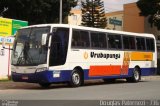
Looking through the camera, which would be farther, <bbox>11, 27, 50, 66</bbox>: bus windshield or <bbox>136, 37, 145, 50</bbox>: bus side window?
<bbox>136, 37, 145, 50</bbox>: bus side window

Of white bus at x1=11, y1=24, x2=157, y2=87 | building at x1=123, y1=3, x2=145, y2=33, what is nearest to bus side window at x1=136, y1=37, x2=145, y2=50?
white bus at x1=11, y1=24, x2=157, y2=87

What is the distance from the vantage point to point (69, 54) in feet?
74.6

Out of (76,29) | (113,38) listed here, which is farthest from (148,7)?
(76,29)

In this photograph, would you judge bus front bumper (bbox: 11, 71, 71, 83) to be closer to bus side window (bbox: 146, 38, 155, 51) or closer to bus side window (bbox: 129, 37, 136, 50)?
bus side window (bbox: 129, 37, 136, 50)

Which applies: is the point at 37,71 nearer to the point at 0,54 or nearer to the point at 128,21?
the point at 0,54

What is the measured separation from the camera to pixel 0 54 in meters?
28.4

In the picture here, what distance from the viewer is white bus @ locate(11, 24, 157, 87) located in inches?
851

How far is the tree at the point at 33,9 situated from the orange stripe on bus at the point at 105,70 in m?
20.2

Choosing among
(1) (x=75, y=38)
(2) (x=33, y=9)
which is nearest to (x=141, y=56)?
(1) (x=75, y=38)

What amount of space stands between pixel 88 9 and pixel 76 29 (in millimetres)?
57676

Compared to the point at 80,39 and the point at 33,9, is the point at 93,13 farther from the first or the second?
the point at 80,39

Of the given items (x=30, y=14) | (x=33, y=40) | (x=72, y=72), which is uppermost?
(x=30, y=14)

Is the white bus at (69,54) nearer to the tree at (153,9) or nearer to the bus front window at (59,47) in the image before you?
the bus front window at (59,47)

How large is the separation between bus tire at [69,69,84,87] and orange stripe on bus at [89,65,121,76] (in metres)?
0.97
